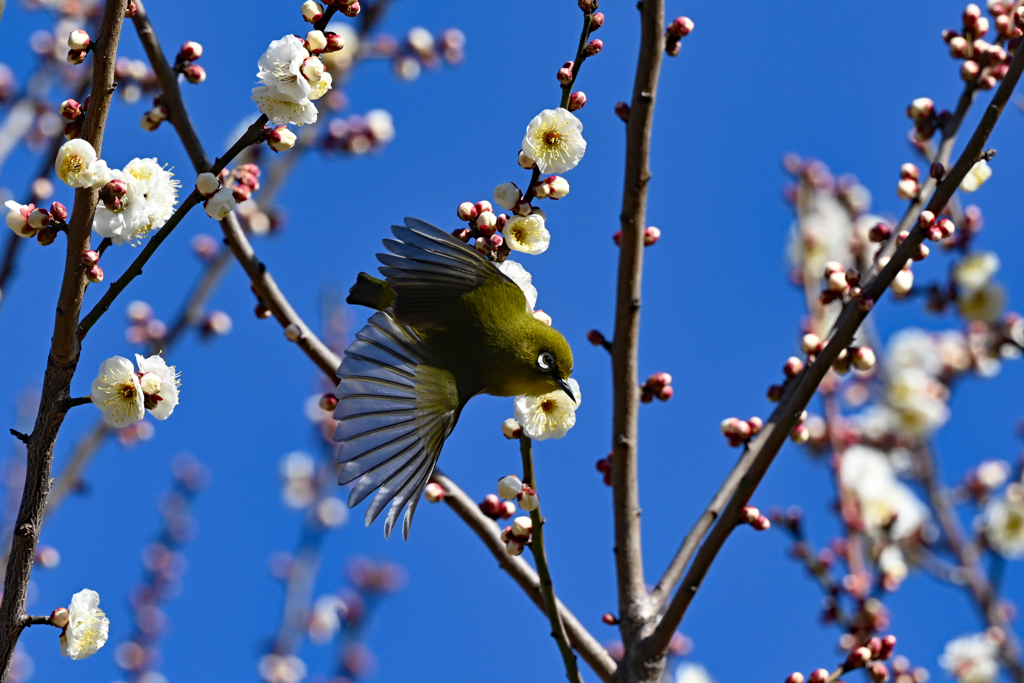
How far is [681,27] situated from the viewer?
268cm

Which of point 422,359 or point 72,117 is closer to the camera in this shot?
point 72,117

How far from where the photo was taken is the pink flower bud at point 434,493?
265 centimetres

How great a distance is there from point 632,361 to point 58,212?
1491 mm

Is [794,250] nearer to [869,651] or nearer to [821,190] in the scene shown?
[821,190]

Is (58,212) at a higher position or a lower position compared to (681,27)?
lower

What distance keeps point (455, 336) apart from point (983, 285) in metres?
3.86

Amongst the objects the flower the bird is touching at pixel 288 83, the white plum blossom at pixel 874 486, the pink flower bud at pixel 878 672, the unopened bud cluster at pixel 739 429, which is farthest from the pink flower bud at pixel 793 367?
the white plum blossom at pixel 874 486

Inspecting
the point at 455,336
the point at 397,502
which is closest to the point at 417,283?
the point at 455,336

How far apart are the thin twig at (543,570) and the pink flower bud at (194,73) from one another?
1435 millimetres

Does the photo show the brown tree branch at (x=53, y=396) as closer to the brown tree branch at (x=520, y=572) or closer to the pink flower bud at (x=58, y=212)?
the pink flower bud at (x=58, y=212)

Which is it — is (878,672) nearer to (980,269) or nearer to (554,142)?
(554,142)

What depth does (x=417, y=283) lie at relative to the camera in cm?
229

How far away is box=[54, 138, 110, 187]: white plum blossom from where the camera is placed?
1950mm

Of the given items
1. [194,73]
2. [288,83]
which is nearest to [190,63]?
[194,73]
